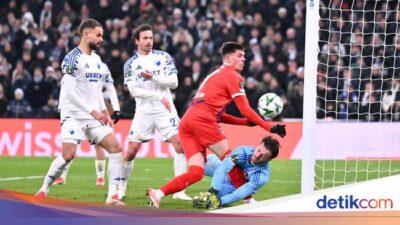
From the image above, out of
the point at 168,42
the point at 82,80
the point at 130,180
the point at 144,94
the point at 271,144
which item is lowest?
the point at 130,180

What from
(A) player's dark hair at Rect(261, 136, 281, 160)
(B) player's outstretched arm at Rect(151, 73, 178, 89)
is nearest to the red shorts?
(A) player's dark hair at Rect(261, 136, 281, 160)

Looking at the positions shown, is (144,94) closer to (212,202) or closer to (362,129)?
(212,202)

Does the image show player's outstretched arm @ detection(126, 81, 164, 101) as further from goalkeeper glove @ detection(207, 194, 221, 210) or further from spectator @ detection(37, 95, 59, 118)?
spectator @ detection(37, 95, 59, 118)

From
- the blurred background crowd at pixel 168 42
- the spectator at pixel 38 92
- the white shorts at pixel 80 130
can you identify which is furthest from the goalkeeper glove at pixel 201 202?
the spectator at pixel 38 92

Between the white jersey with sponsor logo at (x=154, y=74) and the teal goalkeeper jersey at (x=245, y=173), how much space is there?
1.84 m

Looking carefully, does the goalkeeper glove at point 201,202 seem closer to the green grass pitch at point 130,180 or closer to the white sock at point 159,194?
the green grass pitch at point 130,180

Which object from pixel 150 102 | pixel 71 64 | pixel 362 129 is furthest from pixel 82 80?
pixel 362 129

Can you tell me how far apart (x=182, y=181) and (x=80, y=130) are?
164 cm

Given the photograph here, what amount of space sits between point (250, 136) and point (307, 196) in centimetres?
895

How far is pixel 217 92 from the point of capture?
11297mm

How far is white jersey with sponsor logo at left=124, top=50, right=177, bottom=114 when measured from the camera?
12.9 m

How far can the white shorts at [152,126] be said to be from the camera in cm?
1286

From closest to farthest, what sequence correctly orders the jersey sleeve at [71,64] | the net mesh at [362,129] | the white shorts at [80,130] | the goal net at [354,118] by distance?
1. the goal net at [354,118]
2. the jersey sleeve at [71,64]
3. the white shorts at [80,130]
4. the net mesh at [362,129]

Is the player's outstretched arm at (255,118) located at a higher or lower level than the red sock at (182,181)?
higher
